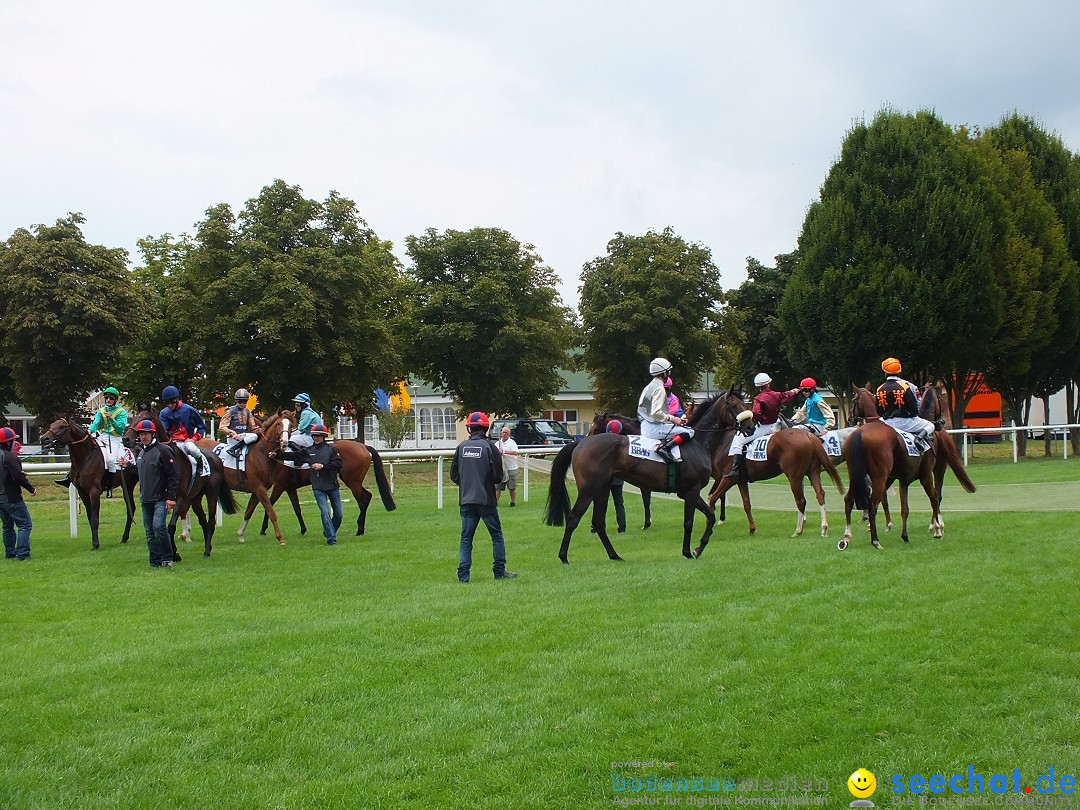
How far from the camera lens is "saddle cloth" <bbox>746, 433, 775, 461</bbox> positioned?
13906 mm

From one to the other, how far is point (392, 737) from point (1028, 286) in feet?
101

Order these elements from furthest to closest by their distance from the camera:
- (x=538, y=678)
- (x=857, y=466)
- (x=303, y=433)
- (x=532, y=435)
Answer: (x=532, y=435) → (x=303, y=433) → (x=857, y=466) → (x=538, y=678)

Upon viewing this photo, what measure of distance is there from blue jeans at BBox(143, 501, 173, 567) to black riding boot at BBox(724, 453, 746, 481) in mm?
7969

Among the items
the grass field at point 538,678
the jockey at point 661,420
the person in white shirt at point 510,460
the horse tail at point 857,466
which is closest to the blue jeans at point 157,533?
the grass field at point 538,678

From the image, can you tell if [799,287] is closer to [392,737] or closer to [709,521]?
[709,521]

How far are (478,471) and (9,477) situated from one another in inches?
300

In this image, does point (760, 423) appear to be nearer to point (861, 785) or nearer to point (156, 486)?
point (156, 486)

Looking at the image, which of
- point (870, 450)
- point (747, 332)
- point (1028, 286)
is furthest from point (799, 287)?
point (870, 450)

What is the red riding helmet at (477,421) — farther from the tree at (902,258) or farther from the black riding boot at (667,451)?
the tree at (902,258)

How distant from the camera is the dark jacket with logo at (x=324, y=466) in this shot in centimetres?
1505

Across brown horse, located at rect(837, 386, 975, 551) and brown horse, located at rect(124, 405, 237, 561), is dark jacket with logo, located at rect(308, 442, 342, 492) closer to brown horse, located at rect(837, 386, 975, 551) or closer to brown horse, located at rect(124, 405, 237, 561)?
brown horse, located at rect(124, 405, 237, 561)

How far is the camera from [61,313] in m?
30.2

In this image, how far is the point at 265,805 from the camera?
4.37 metres

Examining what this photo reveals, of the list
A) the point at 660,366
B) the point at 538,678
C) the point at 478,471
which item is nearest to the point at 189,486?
the point at 478,471
